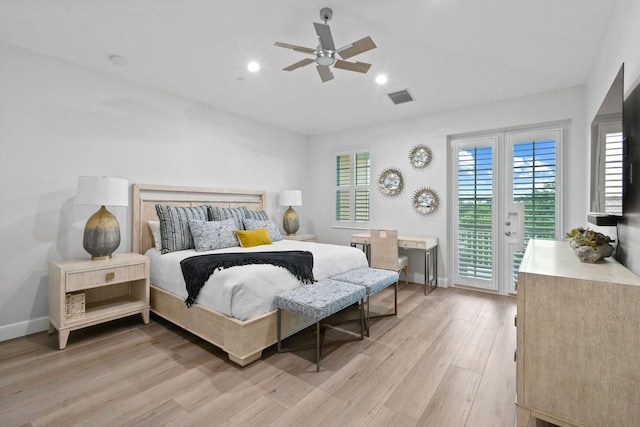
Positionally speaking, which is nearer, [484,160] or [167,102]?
[167,102]

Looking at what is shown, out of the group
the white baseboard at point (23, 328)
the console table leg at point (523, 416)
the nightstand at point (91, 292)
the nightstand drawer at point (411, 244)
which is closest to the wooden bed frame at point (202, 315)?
the nightstand at point (91, 292)

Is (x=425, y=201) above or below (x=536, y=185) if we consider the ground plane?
below

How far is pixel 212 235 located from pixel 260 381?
1.81 m

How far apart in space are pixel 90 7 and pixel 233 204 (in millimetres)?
2625

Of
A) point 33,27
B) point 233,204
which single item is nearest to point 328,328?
point 233,204

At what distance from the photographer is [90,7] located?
2.13 meters

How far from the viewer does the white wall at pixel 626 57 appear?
1.52 meters

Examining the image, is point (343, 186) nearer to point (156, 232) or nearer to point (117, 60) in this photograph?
point (156, 232)

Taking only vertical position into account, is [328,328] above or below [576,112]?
below

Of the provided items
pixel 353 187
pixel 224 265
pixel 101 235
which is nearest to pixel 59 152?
pixel 101 235

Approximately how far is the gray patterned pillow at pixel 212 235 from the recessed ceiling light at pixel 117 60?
67.4 inches

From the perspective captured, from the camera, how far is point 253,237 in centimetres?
363

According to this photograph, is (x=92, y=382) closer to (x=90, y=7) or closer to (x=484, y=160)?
(x=90, y=7)

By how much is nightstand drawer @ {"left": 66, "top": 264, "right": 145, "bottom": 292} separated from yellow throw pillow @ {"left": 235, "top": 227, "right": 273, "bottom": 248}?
107 cm
